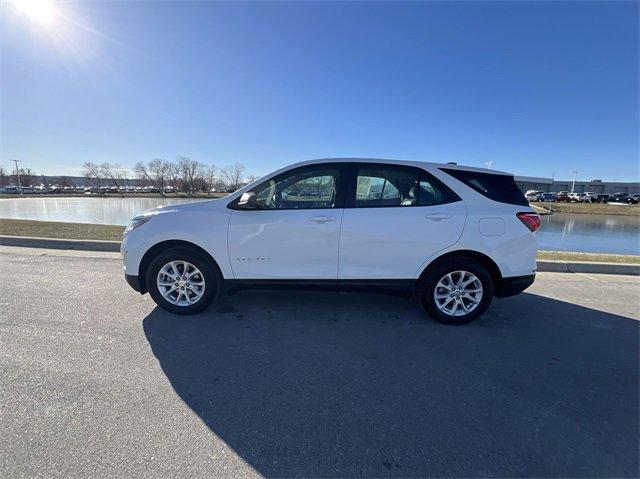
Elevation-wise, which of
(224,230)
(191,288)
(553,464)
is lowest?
(553,464)

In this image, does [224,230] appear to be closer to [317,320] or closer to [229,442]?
[317,320]

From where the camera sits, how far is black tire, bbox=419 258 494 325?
144 inches

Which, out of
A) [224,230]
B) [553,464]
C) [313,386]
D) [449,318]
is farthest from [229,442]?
[449,318]

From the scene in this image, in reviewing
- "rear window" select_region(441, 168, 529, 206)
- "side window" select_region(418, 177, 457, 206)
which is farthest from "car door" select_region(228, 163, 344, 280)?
"rear window" select_region(441, 168, 529, 206)

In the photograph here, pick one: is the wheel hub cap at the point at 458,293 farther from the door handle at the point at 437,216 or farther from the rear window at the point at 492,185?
the rear window at the point at 492,185

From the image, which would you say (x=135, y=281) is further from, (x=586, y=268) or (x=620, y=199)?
(x=620, y=199)

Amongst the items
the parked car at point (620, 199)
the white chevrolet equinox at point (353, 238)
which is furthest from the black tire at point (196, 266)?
the parked car at point (620, 199)

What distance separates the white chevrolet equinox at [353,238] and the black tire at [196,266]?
0.04 ft

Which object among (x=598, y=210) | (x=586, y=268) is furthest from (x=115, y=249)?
(x=598, y=210)

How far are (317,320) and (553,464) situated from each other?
2397 mm

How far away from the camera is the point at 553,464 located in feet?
6.24

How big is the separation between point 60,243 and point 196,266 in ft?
19.3

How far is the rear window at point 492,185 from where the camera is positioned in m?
3.69

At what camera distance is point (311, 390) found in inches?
99.1
